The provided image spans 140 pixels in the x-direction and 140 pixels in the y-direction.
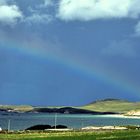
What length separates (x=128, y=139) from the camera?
6825 cm

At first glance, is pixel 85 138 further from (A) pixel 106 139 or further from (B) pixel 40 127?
(B) pixel 40 127

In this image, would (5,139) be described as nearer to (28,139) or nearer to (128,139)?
(28,139)

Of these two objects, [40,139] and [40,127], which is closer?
[40,139]

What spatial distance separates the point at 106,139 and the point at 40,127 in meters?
56.2

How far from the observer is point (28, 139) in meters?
72.4

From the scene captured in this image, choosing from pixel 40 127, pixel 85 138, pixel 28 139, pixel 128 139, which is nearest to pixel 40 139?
pixel 28 139

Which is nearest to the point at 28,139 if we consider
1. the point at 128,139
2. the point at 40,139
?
the point at 40,139

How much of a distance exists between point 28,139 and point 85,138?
8.69m

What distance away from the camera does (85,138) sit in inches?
2808

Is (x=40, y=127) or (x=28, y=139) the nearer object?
(x=28, y=139)

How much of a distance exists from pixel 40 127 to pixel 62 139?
53.3 metres

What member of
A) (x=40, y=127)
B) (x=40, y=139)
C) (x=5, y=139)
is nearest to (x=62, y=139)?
(x=40, y=139)

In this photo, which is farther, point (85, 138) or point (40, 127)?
point (40, 127)

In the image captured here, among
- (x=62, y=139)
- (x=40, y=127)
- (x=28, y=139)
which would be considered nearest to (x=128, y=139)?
(x=62, y=139)
